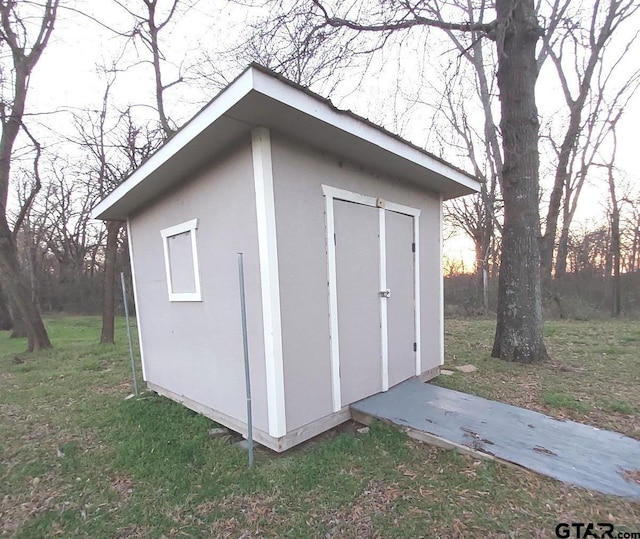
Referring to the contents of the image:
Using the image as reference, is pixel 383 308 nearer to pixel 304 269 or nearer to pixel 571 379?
pixel 304 269

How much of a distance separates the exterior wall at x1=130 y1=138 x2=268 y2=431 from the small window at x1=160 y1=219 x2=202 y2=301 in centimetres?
8

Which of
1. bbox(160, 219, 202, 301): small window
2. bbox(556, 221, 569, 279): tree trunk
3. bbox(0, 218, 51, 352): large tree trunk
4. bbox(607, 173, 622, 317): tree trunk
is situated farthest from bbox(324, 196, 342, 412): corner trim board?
bbox(607, 173, 622, 317): tree trunk

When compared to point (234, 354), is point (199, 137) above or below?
above

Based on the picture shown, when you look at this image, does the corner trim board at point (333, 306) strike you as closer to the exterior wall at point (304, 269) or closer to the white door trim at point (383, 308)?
the exterior wall at point (304, 269)

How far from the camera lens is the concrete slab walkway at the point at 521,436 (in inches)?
80.8

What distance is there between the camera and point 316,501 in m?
2.11

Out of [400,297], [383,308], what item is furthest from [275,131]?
[400,297]

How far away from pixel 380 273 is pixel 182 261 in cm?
214

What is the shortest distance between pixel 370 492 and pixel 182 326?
2.59m

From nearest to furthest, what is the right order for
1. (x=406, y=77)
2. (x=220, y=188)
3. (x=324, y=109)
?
(x=324, y=109), (x=220, y=188), (x=406, y=77)

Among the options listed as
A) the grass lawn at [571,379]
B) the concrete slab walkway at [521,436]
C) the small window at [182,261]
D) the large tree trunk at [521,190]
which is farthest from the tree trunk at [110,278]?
the large tree trunk at [521,190]

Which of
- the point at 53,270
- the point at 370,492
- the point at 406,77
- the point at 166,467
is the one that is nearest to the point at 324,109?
the point at 370,492

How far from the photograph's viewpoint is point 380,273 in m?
3.50

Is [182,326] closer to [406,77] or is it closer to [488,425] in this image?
[488,425]
